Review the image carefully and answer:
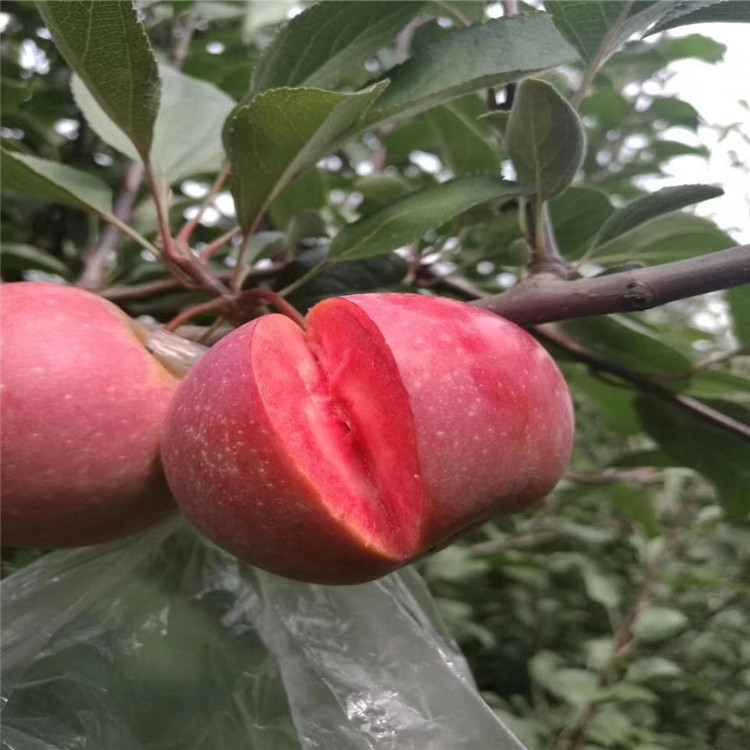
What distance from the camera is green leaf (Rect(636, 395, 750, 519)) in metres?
0.68

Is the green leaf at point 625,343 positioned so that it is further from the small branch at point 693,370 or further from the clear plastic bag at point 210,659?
the clear plastic bag at point 210,659

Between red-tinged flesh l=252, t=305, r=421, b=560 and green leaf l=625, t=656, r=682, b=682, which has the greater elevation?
red-tinged flesh l=252, t=305, r=421, b=560

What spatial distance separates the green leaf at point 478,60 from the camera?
57cm

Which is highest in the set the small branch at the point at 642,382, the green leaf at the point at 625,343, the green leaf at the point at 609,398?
the green leaf at the point at 625,343

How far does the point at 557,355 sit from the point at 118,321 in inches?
14.9

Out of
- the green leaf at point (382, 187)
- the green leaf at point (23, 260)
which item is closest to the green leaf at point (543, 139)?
the green leaf at point (382, 187)

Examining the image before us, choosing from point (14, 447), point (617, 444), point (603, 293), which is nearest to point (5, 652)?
point (14, 447)

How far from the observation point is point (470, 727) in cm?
54

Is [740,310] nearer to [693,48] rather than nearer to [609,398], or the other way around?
[609,398]

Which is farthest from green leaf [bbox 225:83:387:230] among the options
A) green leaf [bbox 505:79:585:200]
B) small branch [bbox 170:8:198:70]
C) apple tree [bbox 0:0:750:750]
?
small branch [bbox 170:8:198:70]

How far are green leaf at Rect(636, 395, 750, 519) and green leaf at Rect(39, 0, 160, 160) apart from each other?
19.4 inches

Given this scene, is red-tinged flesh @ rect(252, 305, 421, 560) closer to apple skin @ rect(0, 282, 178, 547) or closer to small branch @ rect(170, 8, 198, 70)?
apple skin @ rect(0, 282, 178, 547)

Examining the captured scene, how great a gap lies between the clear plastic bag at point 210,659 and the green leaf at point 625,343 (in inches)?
9.9

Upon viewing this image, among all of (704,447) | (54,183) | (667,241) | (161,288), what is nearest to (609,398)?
(704,447)
